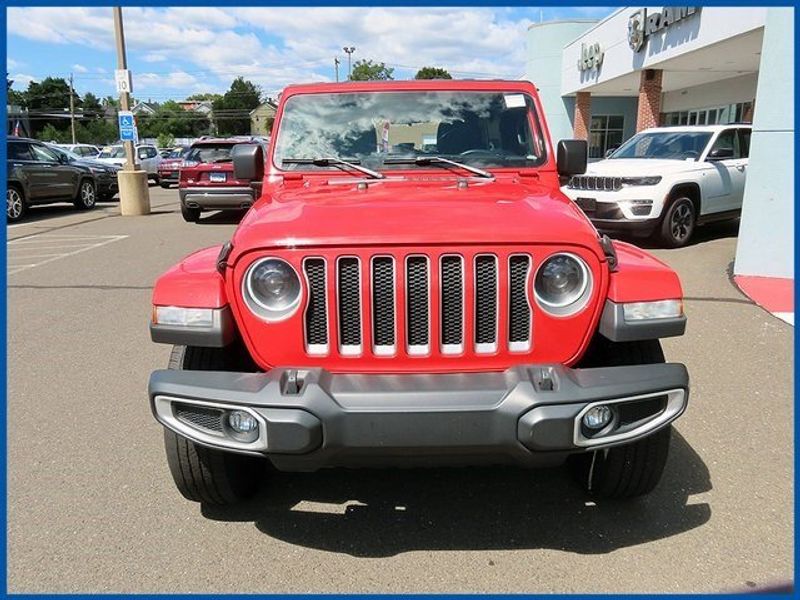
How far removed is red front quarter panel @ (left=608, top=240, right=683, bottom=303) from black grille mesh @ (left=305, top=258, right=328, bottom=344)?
3.55 ft

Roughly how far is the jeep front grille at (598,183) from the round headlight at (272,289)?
757 cm

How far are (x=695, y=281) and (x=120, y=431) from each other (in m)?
6.29

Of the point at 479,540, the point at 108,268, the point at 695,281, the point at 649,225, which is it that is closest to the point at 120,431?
the point at 479,540

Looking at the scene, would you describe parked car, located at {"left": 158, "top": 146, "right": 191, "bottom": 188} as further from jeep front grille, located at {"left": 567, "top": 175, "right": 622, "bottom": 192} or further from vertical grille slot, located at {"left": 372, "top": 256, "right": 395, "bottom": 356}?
vertical grille slot, located at {"left": 372, "top": 256, "right": 395, "bottom": 356}

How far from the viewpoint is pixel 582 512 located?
9.86ft

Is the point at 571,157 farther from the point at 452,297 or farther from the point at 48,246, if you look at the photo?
the point at 48,246

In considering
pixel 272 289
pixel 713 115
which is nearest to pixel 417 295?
pixel 272 289

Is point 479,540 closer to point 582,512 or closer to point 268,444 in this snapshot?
point 582,512

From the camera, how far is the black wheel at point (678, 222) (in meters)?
9.42

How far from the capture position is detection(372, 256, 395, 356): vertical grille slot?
243cm

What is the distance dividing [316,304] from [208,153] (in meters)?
12.3

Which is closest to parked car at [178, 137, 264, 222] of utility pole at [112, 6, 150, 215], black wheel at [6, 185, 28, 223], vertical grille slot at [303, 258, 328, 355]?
utility pole at [112, 6, 150, 215]

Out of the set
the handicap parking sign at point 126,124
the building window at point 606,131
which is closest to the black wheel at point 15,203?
the handicap parking sign at point 126,124

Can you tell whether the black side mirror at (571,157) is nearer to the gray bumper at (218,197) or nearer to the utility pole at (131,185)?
the gray bumper at (218,197)
